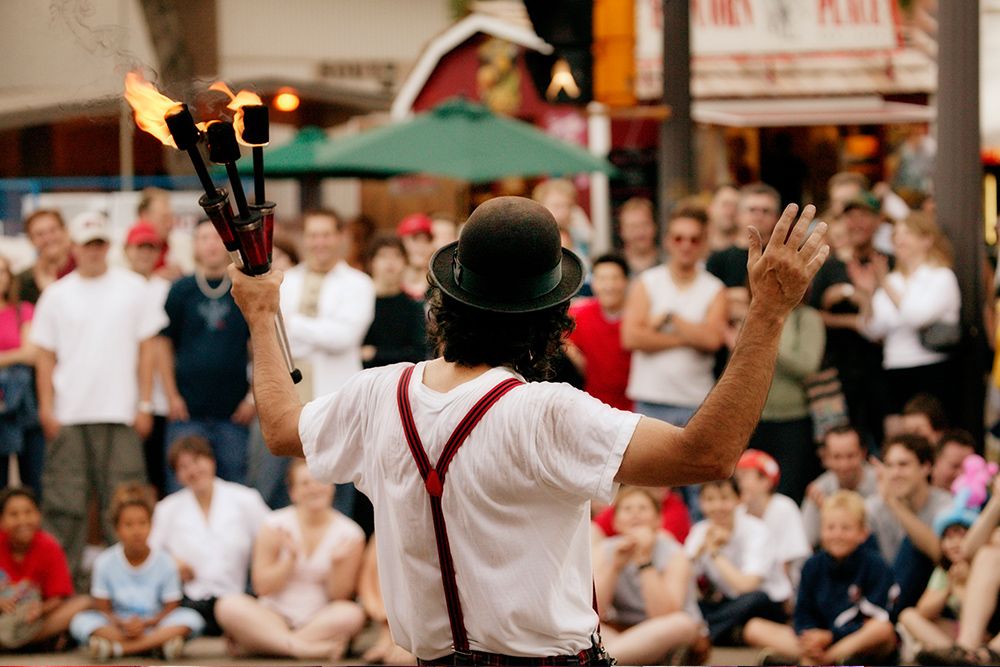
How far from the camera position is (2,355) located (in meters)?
9.49

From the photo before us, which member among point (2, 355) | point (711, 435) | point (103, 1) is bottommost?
point (2, 355)

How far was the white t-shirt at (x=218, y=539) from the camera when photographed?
8586 mm

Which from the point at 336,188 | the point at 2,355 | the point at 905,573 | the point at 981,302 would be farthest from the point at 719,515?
the point at 336,188

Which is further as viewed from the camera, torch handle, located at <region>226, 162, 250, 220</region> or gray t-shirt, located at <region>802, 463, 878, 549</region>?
gray t-shirt, located at <region>802, 463, 878, 549</region>

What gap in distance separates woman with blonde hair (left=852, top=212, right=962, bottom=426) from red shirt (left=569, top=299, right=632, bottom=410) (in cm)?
127

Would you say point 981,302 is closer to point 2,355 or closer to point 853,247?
point 853,247

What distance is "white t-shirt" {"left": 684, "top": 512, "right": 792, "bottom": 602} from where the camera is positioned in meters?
8.11

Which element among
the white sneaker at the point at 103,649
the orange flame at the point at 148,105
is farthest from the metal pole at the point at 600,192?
the orange flame at the point at 148,105

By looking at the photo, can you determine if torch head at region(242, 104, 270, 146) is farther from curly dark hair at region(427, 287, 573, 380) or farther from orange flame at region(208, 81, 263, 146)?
curly dark hair at region(427, 287, 573, 380)

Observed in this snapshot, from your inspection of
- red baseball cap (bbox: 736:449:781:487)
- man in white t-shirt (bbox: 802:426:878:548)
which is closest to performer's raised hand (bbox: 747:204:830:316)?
red baseball cap (bbox: 736:449:781:487)

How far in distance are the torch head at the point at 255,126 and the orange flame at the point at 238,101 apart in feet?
0.05

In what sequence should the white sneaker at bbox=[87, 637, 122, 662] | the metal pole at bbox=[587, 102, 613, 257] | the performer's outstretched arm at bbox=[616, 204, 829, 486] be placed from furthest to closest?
the metal pole at bbox=[587, 102, 613, 257] → the white sneaker at bbox=[87, 637, 122, 662] → the performer's outstretched arm at bbox=[616, 204, 829, 486]

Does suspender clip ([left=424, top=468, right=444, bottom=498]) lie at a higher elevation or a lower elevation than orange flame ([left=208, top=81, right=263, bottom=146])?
lower

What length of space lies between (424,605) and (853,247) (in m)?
6.24
